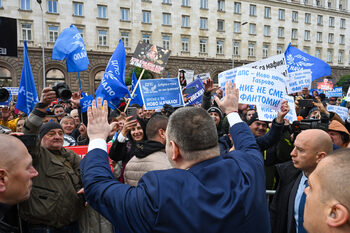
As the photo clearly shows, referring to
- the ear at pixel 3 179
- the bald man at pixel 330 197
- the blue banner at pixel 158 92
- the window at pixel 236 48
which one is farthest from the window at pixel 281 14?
the ear at pixel 3 179

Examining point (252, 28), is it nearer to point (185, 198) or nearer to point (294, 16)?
point (294, 16)

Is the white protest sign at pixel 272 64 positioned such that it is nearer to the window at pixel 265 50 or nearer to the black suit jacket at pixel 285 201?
the black suit jacket at pixel 285 201

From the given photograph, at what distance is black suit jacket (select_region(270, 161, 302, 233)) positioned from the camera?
2483 millimetres

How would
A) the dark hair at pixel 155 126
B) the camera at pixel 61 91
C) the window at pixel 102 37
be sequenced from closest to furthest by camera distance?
the camera at pixel 61 91 < the dark hair at pixel 155 126 < the window at pixel 102 37

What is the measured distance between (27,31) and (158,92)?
24.8m

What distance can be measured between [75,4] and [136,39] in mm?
6963

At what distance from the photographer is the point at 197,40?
32.4 m

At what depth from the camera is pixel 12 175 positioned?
1551mm

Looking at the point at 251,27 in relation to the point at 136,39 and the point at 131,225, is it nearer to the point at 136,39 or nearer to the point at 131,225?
the point at 136,39

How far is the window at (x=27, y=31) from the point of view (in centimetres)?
2542

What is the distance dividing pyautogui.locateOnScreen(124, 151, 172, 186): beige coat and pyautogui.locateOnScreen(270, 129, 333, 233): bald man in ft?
3.88

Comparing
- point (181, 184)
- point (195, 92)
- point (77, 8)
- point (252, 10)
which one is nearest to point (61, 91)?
point (181, 184)

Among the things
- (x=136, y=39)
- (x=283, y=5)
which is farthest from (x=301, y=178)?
(x=283, y=5)

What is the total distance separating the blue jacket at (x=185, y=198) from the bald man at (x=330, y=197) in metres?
0.32
